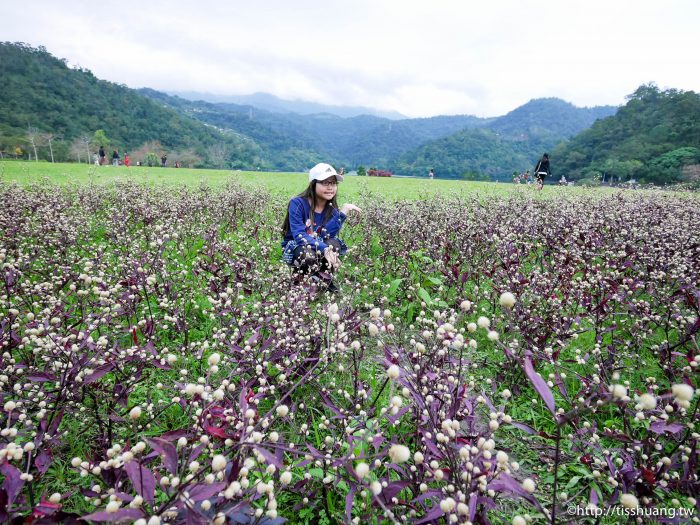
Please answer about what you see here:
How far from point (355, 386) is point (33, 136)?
77.3 meters

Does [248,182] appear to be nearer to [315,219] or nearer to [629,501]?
[315,219]

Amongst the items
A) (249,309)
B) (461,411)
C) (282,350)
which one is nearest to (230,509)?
(461,411)

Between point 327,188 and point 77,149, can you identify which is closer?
point 327,188

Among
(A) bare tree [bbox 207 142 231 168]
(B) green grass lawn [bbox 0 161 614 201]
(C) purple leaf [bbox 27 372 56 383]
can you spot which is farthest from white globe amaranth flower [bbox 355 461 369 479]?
(A) bare tree [bbox 207 142 231 168]

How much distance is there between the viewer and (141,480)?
3.66 feet

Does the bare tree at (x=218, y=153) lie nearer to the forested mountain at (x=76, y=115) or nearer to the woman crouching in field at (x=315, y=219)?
the forested mountain at (x=76, y=115)

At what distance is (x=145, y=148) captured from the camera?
82.3m

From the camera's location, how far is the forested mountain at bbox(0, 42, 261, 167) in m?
64.2

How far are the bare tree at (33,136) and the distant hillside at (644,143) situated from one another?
79470 mm

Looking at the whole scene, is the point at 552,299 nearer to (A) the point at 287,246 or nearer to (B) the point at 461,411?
(B) the point at 461,411

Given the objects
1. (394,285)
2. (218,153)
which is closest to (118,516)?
(394,285)

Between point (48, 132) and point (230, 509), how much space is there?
8906 centimetres

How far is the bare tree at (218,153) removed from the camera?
3354 inches

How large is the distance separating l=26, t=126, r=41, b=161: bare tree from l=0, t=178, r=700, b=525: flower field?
67.9 metres
